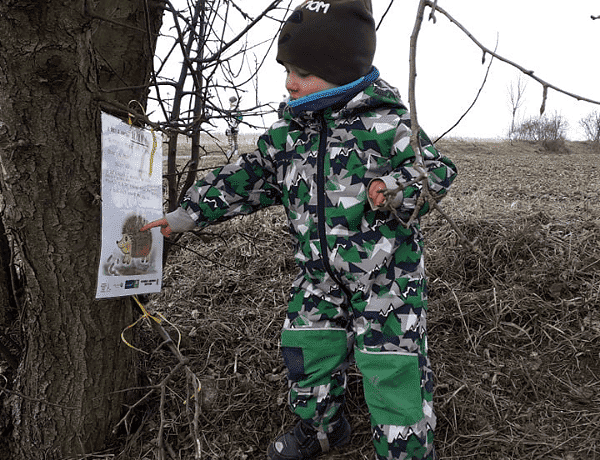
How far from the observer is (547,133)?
16.5 meters

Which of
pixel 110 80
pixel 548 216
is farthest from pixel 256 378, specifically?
pixel 548 216

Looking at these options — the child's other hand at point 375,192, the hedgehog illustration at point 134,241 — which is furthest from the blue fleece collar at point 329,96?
the hedgehog illustration at point 134,241

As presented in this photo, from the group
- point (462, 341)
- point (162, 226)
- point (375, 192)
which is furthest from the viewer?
point (462, 341)

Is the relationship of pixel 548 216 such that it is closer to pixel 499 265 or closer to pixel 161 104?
pixel 499 265

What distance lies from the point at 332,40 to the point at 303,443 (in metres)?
1.48

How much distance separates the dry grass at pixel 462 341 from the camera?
1.90 meters

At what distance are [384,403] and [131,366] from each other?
975 mm

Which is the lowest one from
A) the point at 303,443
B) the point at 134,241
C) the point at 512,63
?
the point at 303,443

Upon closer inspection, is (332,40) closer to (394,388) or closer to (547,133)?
(394,388)

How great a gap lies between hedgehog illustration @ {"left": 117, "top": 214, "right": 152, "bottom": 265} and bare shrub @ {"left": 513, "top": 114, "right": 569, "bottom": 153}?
616 inches

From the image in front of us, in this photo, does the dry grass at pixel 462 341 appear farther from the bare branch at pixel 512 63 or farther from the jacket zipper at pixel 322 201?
the bare branch at pixel 512 63

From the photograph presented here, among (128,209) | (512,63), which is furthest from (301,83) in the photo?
(512,63)

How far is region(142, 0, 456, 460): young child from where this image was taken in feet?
5.28

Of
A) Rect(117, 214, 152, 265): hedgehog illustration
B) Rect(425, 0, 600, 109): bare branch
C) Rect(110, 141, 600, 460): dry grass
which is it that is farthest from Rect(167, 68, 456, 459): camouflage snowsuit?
Rect(425, 0, 600, 109): bare branch
